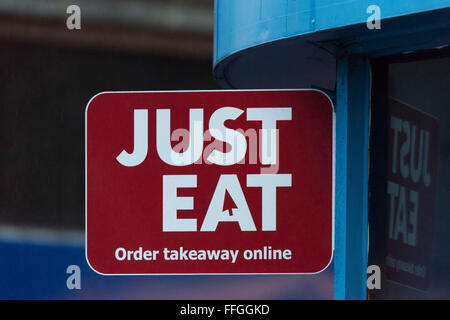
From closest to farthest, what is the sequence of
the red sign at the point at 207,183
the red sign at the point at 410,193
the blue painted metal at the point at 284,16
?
the blue painted metal at the point at 284,16
the red sign at the point at 410,193
the red sign at the point at 207,183

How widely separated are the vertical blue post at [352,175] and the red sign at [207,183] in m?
0.06

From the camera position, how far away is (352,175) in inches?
142

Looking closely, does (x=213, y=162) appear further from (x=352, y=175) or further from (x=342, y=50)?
(x=342, y=50)

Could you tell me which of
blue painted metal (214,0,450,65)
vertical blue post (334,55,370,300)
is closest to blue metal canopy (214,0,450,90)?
blue painted metal (214,0,450,65)

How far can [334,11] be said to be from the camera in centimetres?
315

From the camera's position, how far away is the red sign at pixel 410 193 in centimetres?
348

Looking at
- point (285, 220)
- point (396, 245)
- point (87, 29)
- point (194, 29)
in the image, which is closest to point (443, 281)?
point (396, 245)

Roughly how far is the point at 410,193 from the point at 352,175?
0.27m

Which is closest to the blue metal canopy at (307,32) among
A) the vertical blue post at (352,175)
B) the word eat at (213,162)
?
the vertical blue post at (352,175)

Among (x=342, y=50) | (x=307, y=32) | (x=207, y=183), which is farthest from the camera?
(x=207, y=183)

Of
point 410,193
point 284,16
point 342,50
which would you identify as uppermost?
point 284,16

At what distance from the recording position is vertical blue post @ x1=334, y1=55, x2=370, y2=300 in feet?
11.7

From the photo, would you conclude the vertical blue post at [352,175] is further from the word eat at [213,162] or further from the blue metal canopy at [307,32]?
the word eat at [213,162]

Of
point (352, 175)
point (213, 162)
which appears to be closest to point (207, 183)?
point (213, 162)
